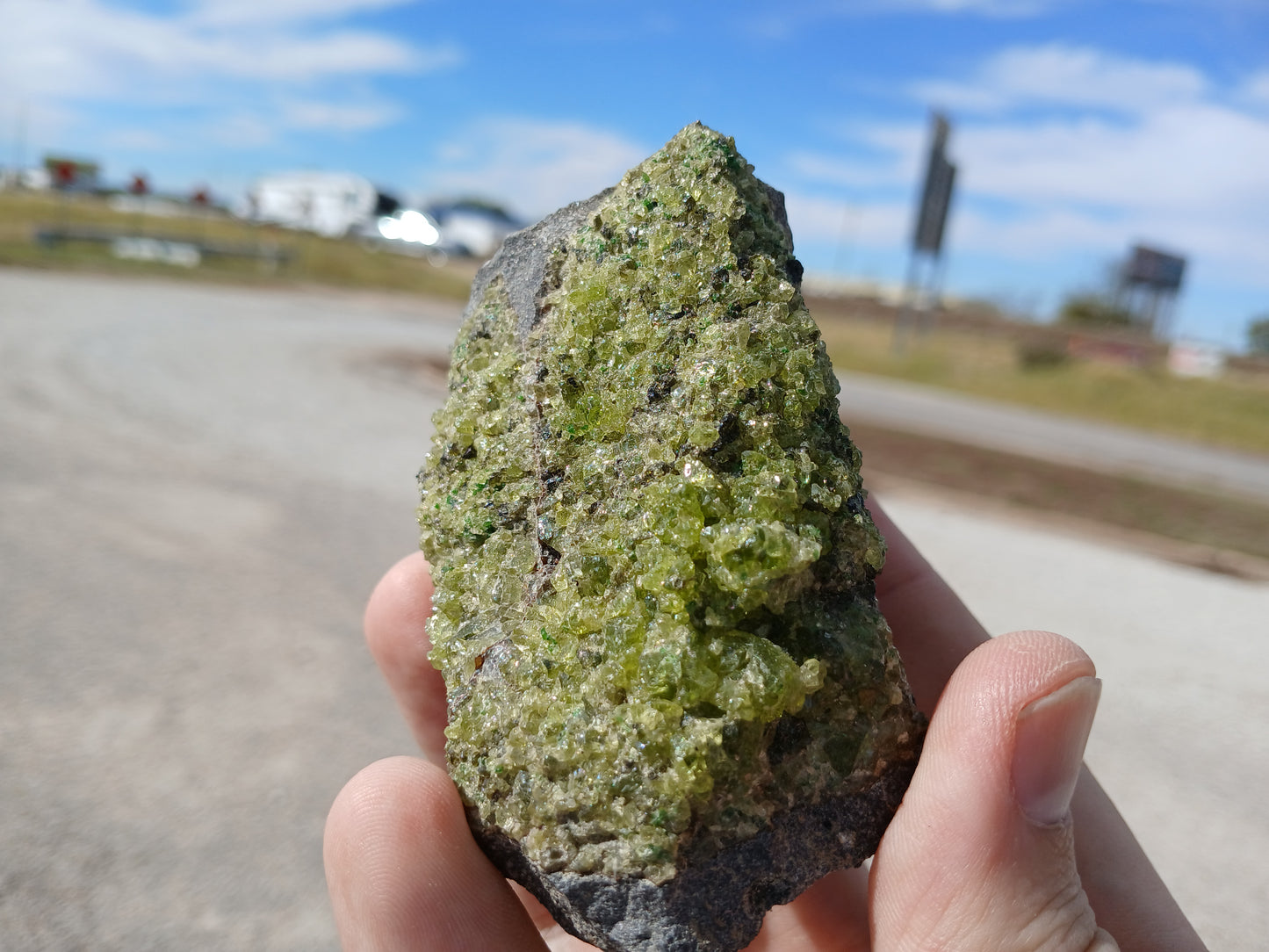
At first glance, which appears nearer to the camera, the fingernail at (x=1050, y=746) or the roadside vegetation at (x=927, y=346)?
the fingernail at (x=1050, y=746)

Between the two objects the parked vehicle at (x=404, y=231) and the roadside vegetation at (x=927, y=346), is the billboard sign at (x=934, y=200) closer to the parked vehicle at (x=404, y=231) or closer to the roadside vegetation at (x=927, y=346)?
the roadside vegetation at (x=927, y=346)

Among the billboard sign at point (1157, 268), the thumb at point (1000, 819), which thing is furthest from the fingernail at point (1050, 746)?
the billboard sign at point (1157, 268)

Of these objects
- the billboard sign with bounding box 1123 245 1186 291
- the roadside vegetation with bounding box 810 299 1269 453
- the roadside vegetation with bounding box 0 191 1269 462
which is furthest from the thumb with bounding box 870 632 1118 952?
the billboard sign with bounding box 1123 245 1186 291

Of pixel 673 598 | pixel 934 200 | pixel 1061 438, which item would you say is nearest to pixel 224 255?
pixel 934 200

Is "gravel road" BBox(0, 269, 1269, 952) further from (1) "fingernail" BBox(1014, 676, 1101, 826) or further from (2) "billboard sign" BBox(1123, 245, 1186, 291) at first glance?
(2) "billboard sign" BBox(1123, 245, 1186, 291)

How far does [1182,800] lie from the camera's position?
11.5ft

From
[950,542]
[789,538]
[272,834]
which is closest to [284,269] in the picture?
[950,542]

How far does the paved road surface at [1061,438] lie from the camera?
11.6 meters

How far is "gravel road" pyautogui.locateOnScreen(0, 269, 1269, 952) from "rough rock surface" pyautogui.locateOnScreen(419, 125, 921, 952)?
1487mm

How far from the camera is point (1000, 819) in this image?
1.45 meters

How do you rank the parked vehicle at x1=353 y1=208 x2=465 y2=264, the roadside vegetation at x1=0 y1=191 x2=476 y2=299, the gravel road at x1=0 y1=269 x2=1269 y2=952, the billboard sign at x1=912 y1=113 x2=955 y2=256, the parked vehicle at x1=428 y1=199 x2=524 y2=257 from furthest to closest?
the parked vehicle at x1=428 y1=199 x2=524 y2=257 < the parked vehicle at x1=353 y1=208 x2=465 y2=264 < the billboard sign at x1=912 y1=113 x2=955 y2=256 < the roadside vegetation at x1=0 y1=191 x2=476 y2=299 < the gravel road at x1=0 y1=269 x2=1269 y2=952

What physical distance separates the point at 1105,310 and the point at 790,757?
4820 centimetres

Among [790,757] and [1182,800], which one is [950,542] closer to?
[1182,800]

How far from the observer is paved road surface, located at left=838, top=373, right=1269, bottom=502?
1156 cm
